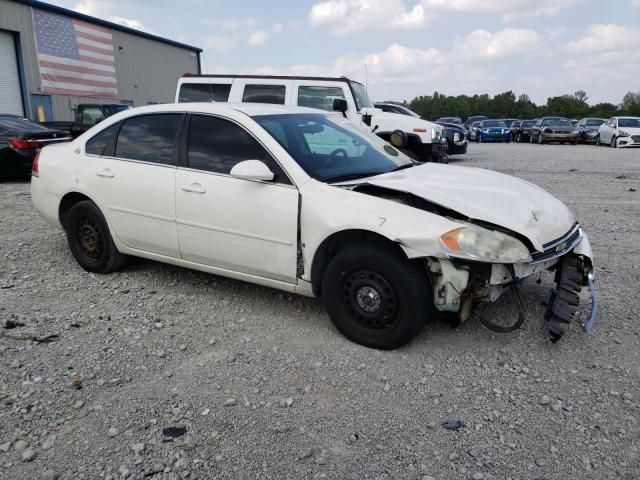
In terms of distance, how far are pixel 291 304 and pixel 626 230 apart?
15.3 feet

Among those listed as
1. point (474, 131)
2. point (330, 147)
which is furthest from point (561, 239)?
point (474, 131)

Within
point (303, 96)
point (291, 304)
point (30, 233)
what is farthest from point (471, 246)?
point (303, 96)

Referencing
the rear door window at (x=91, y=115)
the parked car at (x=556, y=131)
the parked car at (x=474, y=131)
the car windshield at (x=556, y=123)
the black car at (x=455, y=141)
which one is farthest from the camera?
the parked car at (x=474, y=131)

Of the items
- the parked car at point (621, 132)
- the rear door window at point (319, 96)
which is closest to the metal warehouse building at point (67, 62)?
the rear door window at point (319, 96)

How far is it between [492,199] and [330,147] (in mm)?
1351

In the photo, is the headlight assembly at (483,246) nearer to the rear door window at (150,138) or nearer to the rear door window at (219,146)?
the rear door window at (219,146)

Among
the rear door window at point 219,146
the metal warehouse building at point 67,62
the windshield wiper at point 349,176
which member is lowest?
the windshield wiper at point 349,176

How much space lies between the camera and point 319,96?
9.29 metres

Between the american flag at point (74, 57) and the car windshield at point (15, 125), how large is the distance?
45.4 feet

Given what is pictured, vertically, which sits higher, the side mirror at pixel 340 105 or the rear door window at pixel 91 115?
the side mirror at pixel 340 105

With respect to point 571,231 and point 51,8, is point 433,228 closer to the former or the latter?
point 571,231

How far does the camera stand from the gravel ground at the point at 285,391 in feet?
8.18

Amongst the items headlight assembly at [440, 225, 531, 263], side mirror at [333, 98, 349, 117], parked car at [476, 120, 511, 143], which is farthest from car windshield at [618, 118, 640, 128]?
headlight assembly at [440, 225, 531, 263]

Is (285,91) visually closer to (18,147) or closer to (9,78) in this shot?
(18,147)
